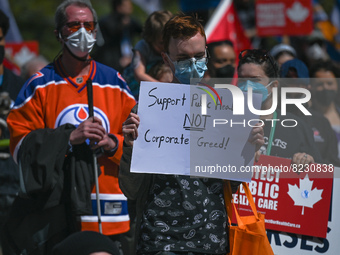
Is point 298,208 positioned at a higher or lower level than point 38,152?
lower

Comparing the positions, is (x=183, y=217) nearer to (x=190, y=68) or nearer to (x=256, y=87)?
(x=190, y=68)

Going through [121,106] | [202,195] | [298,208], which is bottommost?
[298,208]

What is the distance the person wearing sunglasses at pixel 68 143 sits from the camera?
4.36 meters

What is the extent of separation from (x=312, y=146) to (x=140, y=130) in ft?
4.82

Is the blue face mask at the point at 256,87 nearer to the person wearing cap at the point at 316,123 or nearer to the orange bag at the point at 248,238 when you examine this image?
the orange bag at the point at 248,238

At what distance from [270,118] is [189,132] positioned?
998mm

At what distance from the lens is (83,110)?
4.56 meters

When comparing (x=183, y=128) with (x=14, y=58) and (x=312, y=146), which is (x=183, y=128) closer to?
(x=312, y=146)

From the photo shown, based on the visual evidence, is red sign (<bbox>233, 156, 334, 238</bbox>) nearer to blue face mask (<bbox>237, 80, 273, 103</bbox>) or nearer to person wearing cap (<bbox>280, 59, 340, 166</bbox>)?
blue face mask (<bbox>237, 80, 273, 103</bbox>)

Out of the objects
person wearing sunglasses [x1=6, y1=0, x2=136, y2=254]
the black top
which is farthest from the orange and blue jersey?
the black top

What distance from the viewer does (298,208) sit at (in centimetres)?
459

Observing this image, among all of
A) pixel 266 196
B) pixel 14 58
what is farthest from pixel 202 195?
pixel 14 58

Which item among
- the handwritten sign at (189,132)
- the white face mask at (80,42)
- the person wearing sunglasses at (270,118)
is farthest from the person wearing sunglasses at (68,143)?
the person wearing sunglasses at (270,118)

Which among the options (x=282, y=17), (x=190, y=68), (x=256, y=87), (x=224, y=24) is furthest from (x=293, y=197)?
(x=282, y=17)
